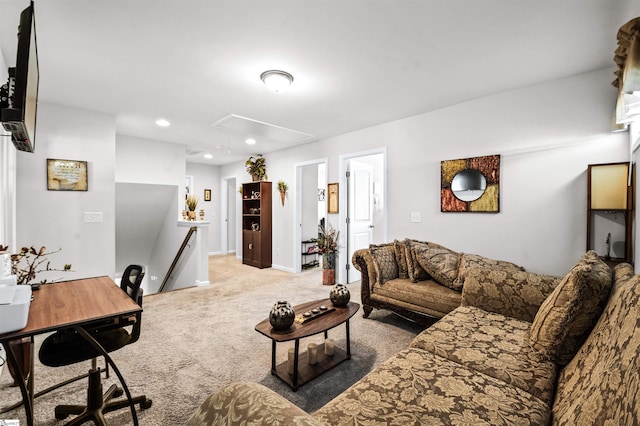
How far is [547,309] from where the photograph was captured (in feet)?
4.92

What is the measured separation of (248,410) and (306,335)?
1.17m

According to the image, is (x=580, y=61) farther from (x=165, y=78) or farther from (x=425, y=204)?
(x=165, y=78)

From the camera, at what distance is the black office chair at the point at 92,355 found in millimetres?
1514

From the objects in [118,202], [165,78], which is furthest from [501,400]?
[118,202]

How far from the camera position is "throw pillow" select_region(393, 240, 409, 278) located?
3252mm

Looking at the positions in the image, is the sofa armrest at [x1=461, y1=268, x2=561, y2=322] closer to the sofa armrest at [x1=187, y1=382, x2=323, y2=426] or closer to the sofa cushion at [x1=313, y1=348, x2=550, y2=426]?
the sofa cushion at [x1=313, y1=348, x2=550, y2=426]

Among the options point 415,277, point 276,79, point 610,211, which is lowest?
point 415,277

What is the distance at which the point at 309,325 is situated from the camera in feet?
6.75

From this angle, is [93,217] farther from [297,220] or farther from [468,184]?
[468,184]

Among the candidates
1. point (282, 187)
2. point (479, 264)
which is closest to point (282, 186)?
point (282, 187)

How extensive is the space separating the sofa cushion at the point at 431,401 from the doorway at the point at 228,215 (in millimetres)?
7123

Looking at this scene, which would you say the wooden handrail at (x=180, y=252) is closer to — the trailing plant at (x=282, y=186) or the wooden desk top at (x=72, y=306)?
the trailing plant at (x=282, y=186)

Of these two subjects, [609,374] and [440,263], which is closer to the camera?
[609,374]

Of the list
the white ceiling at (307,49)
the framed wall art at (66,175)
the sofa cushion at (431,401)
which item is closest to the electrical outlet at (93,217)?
the framed wall art at (66,175)
